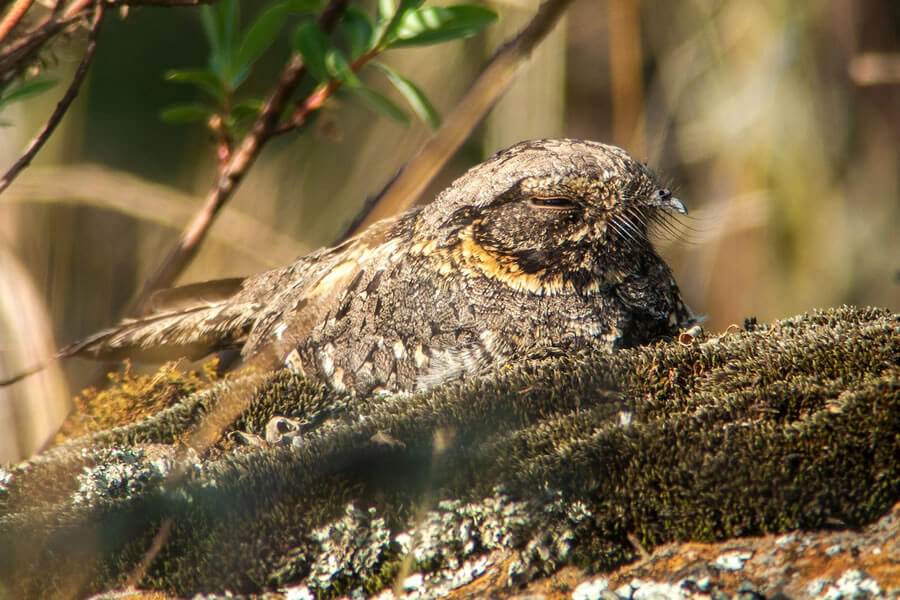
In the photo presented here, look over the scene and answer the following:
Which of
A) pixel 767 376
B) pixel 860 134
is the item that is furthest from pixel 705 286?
pixel 767 376

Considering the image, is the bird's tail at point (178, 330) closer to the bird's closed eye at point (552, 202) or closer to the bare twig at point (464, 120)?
the bare twig at point (464, 120)

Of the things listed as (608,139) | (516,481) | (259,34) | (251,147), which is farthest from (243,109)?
(608,139)

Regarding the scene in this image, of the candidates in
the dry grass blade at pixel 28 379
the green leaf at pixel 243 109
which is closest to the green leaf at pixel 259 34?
the green leaf at pixel 243 109

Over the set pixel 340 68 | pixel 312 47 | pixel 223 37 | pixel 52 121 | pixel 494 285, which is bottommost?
pixel 494 285

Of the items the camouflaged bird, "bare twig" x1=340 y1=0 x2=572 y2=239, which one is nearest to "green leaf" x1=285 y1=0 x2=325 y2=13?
"bare twig" x1=340 y1=0 x2=572 y2=239

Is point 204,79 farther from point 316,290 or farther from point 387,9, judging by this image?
point 316,290

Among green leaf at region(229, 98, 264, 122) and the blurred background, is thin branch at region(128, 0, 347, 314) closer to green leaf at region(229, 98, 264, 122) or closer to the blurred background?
green leaf at region(229, 98, 264, 122)

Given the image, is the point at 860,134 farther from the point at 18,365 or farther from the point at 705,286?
the point at 18,365
